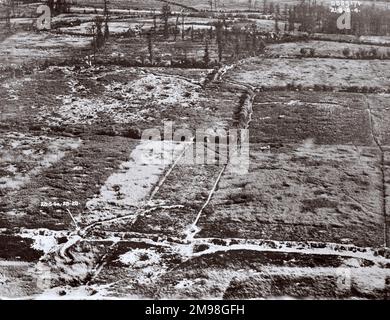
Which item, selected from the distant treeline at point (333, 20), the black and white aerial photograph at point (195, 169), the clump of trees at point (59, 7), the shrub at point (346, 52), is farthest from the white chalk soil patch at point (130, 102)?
the clump of trees at point (59, 7)

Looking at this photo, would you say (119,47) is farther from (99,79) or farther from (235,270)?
(235,270)

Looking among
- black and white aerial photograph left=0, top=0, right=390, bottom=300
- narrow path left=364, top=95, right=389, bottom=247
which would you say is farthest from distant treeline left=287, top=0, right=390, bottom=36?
narrow path left=364, top=95, right=389, bottom=247

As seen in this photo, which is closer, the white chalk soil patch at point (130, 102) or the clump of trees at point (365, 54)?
the white chalk soil patch at point (130, 102)

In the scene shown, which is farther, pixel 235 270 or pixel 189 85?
pixel 189 85

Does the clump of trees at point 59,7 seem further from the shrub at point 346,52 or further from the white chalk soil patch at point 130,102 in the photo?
the shrub at point 346,52

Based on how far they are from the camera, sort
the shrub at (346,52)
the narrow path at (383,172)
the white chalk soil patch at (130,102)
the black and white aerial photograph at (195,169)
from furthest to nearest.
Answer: the shrub at (346,52) → the white chalk soil patch at (130,102) → the narrow path at (383,172) → the black and white aerial photograph at (195,169)

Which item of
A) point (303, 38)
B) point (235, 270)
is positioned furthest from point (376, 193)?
point (303, 38)

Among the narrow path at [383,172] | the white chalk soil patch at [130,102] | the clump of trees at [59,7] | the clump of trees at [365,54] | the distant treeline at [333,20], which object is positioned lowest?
the narrow path at [383,172]
